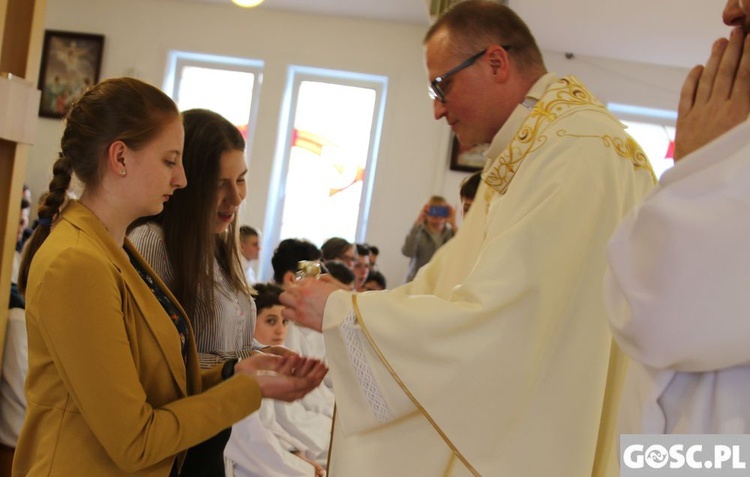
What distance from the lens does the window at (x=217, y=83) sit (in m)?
10.0

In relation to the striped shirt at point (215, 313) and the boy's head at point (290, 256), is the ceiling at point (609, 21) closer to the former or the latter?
the boy's head at point (290, 256)

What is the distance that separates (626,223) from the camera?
1134mm

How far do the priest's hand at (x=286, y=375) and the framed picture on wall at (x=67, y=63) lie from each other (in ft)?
28.5

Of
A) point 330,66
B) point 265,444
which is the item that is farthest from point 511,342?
point 330,66

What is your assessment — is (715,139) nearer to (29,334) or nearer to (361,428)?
(361,428)

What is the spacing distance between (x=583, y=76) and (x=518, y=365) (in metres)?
8.34

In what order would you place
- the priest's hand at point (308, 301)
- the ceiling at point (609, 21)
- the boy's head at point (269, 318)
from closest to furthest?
the priest's hand at point (308, 301) < the boy's head at point (269, 318) < the ceiling at point (609, 21)

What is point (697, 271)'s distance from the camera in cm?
101

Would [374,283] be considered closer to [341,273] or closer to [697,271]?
[341,273]

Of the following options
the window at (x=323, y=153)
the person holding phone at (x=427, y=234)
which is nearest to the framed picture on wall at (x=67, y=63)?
the window at (x=323, y=153)

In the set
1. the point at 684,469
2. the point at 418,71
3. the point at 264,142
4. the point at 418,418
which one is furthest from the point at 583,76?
the point at 684,469

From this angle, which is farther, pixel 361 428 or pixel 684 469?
pixel 361 428

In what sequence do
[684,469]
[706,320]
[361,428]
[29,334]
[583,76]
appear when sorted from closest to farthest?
[706,320] → [684,469] → [29,334] → [361,428] → [583,76]

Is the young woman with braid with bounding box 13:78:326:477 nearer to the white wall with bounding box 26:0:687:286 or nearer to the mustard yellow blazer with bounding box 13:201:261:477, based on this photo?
the mustard yellow blazer with bounding box 13:201:261:477
